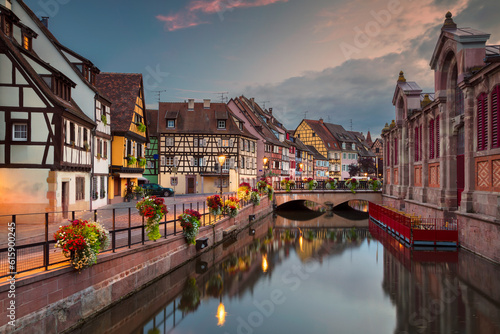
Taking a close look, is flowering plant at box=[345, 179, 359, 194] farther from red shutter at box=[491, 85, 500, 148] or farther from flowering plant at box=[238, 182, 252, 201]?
red shutter at box=[491, 85, 500, 148]

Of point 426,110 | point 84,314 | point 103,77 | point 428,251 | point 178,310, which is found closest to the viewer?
point 84,314

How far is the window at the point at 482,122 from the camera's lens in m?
20.5

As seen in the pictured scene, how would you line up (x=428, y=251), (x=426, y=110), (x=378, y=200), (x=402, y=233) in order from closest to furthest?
(x=428, y=251) < (x=402, y=233) < (x=426, y=110) < (x=378, y=200)

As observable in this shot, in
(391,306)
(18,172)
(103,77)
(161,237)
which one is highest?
(103,77)

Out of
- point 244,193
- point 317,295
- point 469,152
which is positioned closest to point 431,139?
point 469,152

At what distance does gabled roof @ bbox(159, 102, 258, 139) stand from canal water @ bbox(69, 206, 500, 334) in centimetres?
2675

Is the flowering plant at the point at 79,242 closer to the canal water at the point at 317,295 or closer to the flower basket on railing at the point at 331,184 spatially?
the canal water at the point at 317,295

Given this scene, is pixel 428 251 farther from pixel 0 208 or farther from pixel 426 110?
→ pixel 0 208

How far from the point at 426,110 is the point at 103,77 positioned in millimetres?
26838

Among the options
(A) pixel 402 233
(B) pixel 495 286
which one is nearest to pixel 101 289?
(B) pixel 495 286

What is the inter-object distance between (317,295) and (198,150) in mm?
36092

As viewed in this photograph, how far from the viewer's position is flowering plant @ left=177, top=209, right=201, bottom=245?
18906 millimetres

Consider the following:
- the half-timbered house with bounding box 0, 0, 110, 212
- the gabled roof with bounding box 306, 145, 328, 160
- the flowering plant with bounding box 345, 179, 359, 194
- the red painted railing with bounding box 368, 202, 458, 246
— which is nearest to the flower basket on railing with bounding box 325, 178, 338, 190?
the flowering plant with bounding box 345, 179, 359, 194

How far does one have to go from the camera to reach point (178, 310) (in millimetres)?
14461
